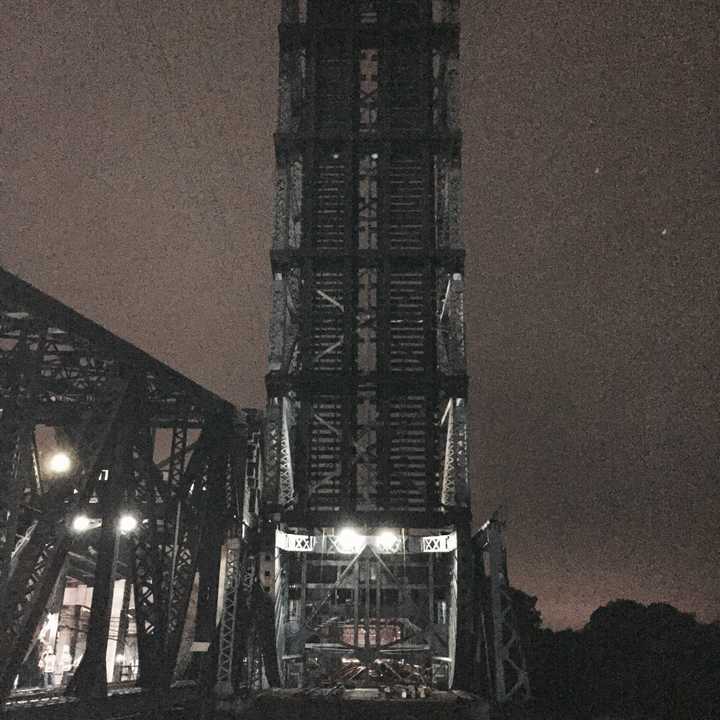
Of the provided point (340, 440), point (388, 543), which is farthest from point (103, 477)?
point (388, 543)

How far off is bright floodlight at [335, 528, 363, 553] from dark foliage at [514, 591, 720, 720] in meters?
24.8

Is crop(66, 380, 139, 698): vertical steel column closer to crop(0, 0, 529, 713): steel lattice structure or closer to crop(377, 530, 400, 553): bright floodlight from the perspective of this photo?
crop(0, 0, 529, 713): steel lattice structure

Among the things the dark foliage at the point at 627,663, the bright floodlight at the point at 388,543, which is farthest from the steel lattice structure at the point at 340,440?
the dark foliage at the point at 627,663

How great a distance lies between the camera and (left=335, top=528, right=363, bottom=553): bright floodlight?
2906cm

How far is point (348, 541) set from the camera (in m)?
29.3

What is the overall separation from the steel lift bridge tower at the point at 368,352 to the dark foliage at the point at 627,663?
79.6 feet

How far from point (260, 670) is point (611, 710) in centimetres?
3891

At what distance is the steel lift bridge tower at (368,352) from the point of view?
1123 inches

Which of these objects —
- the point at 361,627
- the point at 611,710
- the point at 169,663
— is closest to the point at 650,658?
the point at 611,710

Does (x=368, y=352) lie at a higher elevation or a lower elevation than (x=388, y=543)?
higher

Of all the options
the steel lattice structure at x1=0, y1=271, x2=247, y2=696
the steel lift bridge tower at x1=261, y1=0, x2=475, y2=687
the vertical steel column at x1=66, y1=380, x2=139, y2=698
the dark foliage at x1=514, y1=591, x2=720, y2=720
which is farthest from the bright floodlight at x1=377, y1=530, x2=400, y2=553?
the dark foliage at x1=514, y1=591, x2=720, y2=720

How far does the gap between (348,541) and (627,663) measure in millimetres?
46382

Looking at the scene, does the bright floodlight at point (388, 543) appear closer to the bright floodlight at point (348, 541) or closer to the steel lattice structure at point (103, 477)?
the bright floodlight at point (348, 541)

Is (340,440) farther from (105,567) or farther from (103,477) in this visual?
(105,567)
